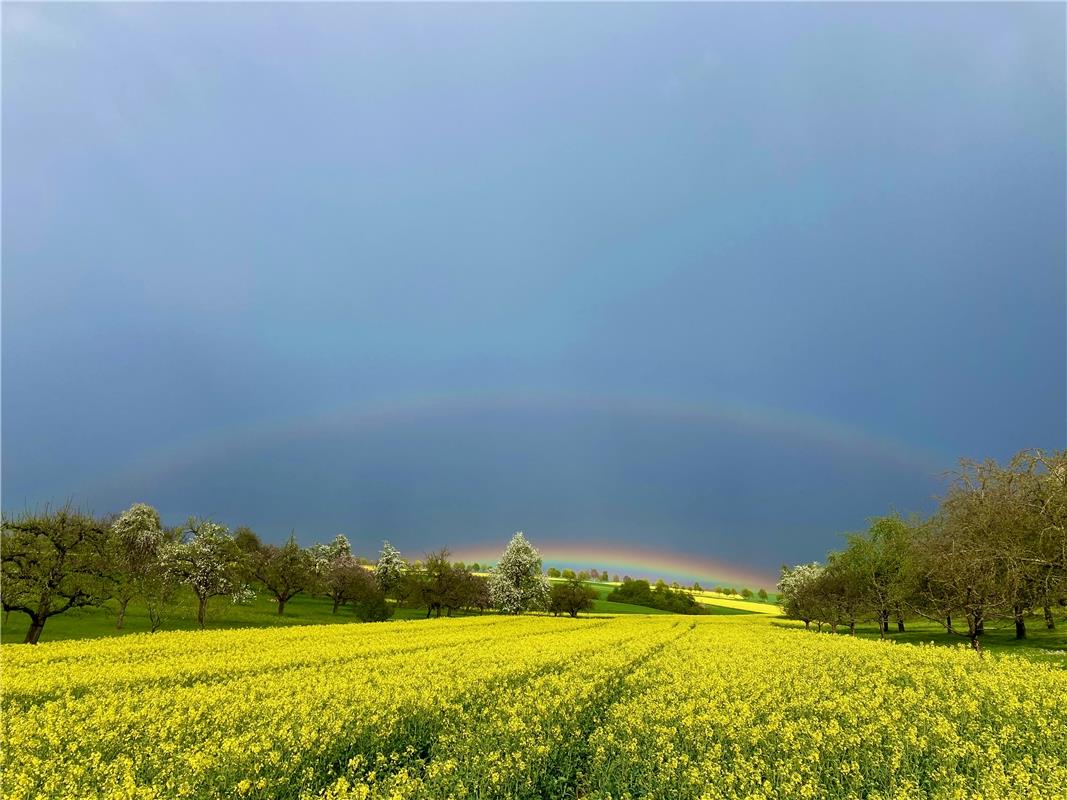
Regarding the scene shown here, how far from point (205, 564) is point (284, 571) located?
1838cm

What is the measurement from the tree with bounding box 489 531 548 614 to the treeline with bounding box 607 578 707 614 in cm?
6426

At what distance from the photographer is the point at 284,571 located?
210 feet

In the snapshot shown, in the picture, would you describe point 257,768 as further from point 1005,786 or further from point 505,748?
point 1005,786

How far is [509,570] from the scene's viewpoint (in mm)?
82375

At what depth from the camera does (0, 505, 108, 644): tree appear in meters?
32.5

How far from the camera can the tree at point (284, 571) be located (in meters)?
63.2

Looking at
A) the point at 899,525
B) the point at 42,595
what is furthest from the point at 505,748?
the point at 899,525

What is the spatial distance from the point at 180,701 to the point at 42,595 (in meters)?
32.5

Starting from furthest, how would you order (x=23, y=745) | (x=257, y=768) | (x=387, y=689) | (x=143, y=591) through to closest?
1. (x=143, y=591)
2. (x=387, y=689)
3. (x=23, y=745)
4. (x=257, y=768)

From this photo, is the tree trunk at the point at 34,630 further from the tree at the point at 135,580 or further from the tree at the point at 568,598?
the tree at the point at 568,598

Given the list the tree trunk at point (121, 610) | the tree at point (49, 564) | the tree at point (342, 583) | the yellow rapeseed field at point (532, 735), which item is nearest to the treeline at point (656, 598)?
the tree at point (342, 583)

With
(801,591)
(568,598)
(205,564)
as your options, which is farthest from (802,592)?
(205,564)

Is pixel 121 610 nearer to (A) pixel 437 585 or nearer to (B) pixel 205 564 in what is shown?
(B) pixel 205 564

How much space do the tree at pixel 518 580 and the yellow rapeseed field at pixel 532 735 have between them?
6824cm
